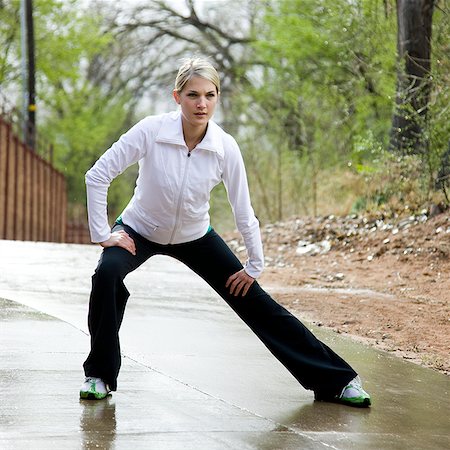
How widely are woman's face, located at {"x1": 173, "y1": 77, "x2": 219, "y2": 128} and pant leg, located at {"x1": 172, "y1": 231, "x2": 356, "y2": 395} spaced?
68 centimetres

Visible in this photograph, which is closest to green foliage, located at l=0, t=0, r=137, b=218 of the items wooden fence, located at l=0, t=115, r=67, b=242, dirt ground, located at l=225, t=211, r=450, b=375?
wooden fence, located at l=0, t=115, r=67, b=242

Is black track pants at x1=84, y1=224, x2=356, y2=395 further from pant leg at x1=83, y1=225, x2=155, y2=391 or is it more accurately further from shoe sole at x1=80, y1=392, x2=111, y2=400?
shoe sole at x1=80, y1=392, x2=111, y2=400

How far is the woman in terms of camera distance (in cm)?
578

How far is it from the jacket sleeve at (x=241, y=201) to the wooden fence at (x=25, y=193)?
19303mm

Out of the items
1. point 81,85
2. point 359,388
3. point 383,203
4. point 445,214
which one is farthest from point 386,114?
point 359,388

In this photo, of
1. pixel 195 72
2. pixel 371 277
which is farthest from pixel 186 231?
pixel 371 277

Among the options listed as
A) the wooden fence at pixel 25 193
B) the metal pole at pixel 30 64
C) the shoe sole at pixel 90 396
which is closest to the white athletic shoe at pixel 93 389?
the shoe sole at pixel 90 396

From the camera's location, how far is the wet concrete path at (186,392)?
16.7 ft

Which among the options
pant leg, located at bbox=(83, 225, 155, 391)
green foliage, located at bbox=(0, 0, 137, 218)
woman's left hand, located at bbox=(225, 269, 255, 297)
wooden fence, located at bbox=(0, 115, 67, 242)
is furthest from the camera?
green foliage, located at bbox=(0, 0, 137, 218)

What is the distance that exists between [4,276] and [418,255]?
5511 mm

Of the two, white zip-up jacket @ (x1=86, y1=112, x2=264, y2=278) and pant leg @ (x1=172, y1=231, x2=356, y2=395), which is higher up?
white zip-up jacket @ (x1=86, y1=112, x2=264, y2=278)

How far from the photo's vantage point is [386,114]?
29.5m

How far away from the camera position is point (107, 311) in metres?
5.74

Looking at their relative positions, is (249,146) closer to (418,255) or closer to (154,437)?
(418,255)
